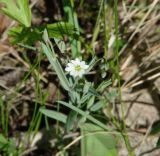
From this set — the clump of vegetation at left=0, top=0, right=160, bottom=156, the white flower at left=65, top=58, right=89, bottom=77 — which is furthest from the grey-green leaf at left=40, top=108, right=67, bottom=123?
the white flower at left=65, top=58, right=89, bottom=77

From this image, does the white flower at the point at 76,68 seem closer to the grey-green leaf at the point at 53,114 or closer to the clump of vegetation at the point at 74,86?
the clump of vegetation at the point at 74,86

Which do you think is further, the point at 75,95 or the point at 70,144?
the point at 70,144

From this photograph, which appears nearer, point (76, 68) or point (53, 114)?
point (76, 68)

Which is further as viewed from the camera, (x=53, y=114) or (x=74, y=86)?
(x=53, y=114)

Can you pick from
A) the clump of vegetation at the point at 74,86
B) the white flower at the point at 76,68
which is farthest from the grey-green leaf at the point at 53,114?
the white flower at the point at 76,68

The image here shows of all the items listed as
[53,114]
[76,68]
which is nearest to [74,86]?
[76,68]

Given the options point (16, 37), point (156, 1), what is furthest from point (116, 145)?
point (156, 1)

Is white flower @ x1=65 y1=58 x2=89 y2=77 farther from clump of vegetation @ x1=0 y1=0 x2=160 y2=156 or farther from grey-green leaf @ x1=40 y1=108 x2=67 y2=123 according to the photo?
grey-green leaf @ x1=40 y1=108 x2=67 y2=123

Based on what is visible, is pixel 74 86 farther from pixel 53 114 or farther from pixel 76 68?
pixel 53 114

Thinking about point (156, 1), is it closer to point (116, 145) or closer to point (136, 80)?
point (136, 80)
